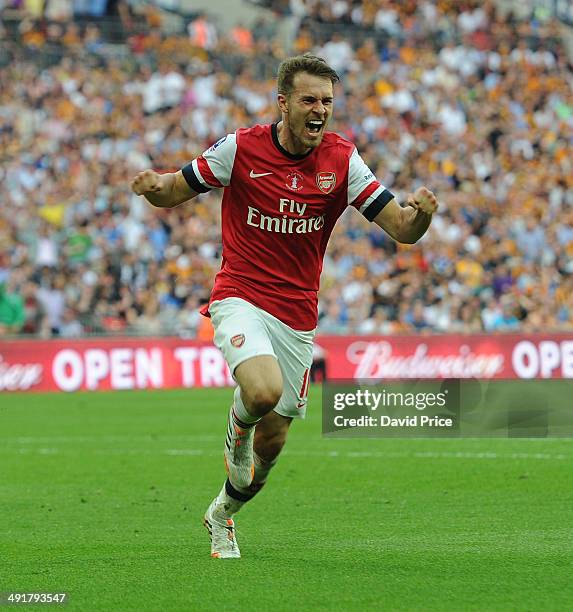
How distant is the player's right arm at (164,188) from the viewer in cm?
772

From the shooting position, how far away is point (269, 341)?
7.80 m

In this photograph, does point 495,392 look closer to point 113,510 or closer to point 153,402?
point 153,402

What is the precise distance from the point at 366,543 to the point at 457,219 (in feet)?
63.6

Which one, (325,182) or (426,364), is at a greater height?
(325,182)

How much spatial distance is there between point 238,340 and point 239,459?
Answer: 0.77 meters

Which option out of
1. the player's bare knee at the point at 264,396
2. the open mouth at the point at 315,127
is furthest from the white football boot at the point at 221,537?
the open mouth at the point at 315,127

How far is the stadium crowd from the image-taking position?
2469cm

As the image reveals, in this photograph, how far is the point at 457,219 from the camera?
89.4ft

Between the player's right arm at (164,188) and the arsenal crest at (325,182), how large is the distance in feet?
2.31

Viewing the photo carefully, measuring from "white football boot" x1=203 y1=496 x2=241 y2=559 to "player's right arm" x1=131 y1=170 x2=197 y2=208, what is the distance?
70.2 inches

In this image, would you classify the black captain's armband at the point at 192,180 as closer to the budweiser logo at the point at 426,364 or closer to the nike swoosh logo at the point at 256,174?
the nike swoosh logo at the point at 256,174
